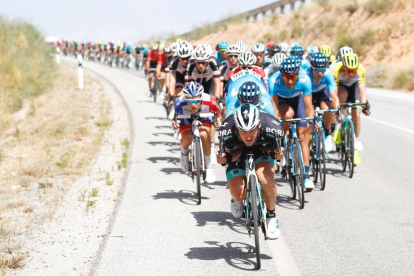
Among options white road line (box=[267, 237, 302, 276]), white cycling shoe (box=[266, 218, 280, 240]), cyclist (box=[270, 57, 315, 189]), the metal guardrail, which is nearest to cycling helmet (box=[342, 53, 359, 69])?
cyclist (box=[270, 57, 315, 189])

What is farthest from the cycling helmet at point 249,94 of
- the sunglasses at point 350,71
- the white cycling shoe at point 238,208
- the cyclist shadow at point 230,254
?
the sunglasses at point 350,71

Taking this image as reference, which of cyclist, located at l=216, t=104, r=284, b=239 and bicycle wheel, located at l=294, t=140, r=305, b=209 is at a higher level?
cyclist, located at l=216, t=104, r=284, b=239

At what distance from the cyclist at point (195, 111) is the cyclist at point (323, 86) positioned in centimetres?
194

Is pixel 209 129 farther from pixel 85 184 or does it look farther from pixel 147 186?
pixel 85 184

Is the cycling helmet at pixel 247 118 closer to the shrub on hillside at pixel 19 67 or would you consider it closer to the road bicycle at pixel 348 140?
the road bicycle at pixel 348 140

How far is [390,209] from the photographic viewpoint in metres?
8.69

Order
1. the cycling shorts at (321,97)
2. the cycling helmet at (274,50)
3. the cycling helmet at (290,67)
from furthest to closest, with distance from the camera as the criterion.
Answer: the cycling helmet at (274,50) < the cycling shorts at (321,97) < the cycling helmet at (290,67)

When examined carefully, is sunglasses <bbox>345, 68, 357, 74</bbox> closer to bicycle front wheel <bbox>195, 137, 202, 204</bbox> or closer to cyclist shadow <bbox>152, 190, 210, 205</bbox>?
bicycle front wheel <bbox>195, 137, 202, 204</bbox>

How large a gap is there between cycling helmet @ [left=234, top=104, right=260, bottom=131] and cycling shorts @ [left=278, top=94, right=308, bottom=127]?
142 inches

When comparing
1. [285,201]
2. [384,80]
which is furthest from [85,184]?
[384,80]

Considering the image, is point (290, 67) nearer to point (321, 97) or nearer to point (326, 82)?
point (326, 82)

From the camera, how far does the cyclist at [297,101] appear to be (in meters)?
9.47

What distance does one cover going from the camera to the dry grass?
8.20 metres

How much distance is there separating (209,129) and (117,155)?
12.0 feet
